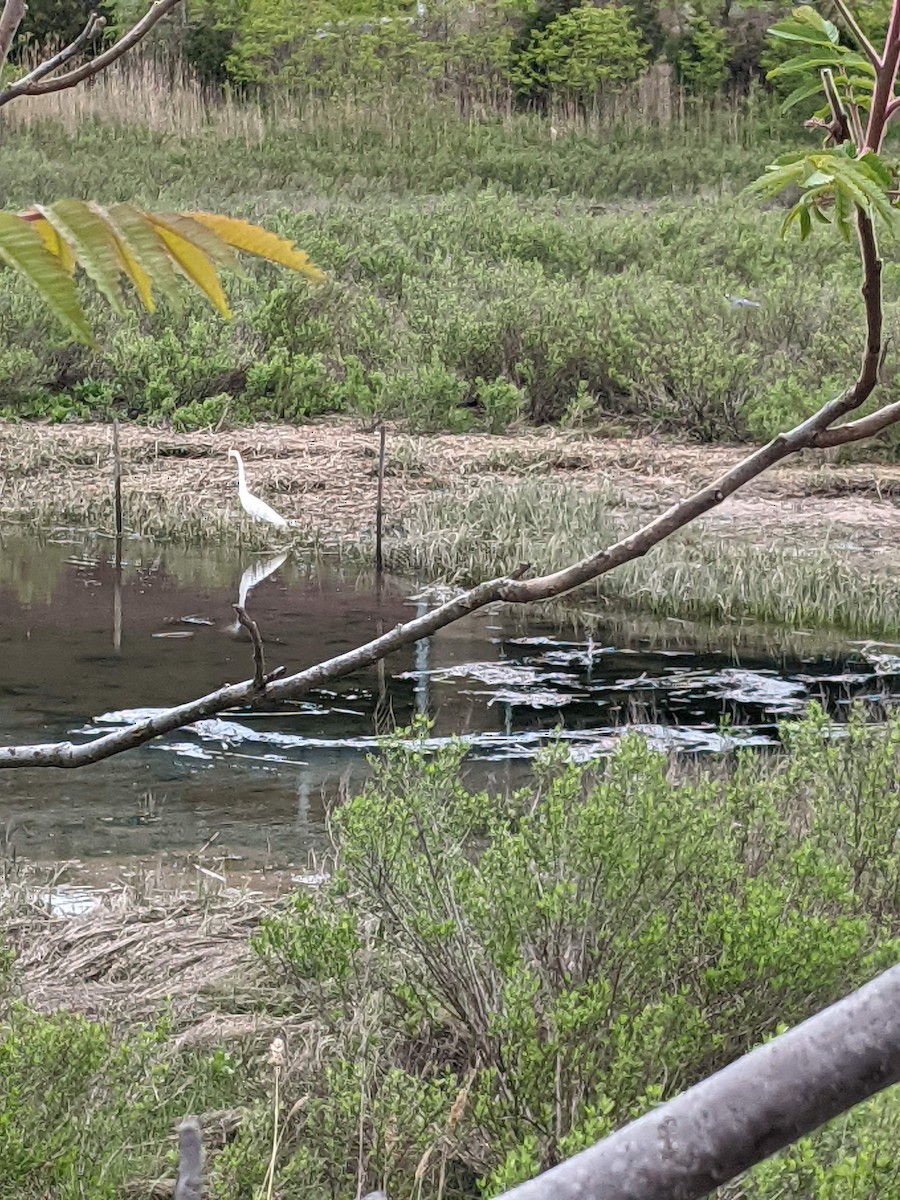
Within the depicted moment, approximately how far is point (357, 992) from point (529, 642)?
4.14 meters

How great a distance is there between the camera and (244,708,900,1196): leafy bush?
276cm

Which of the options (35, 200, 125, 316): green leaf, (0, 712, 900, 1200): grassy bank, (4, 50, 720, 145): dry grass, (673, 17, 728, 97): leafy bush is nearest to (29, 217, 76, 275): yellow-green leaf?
(35, 200, 125, 316): green leaf

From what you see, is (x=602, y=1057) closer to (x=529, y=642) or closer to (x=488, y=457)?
(x=529, y=642)

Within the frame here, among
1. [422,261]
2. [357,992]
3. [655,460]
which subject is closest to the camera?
[357,992]

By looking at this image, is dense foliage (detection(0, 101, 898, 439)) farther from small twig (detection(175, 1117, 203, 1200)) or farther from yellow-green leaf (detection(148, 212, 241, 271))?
small twig (detection(175, 1117, 203, 1200))

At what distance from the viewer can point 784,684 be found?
22.6ft

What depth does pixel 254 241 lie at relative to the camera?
3.17 ft

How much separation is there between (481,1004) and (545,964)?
15cm

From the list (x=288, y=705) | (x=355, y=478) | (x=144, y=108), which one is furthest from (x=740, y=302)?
(x=144, y=108)

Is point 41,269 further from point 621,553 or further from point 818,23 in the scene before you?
point 818,23

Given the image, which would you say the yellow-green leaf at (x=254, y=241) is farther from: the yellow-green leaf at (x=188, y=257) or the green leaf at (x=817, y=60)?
the green leaf at (x=817, y=60)

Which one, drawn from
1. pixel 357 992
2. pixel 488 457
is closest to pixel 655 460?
pixel 488 457

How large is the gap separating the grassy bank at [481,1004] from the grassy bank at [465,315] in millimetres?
7939

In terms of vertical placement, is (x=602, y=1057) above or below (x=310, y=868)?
above
